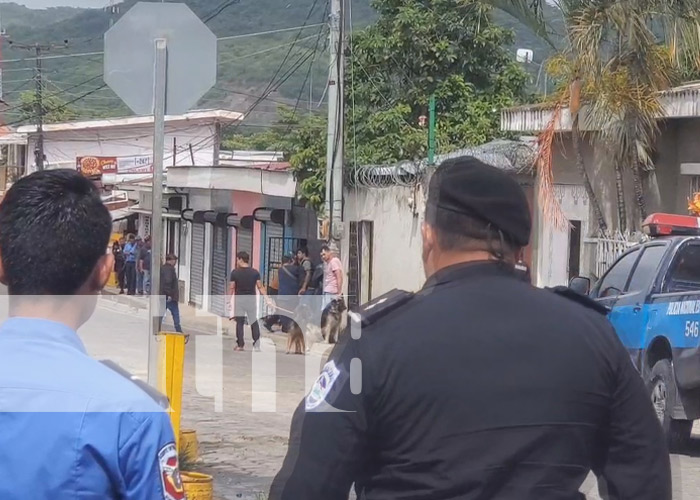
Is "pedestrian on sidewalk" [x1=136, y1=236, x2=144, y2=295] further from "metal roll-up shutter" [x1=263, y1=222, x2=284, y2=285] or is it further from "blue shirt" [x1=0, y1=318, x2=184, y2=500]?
"blue shirt" [x1=0, y1=318, x2=184, y2=500]

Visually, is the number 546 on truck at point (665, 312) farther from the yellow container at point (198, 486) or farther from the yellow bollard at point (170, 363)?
the yellow container at point (198, 486)

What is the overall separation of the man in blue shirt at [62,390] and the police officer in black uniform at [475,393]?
1.59 feet

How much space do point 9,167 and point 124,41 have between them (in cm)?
4888

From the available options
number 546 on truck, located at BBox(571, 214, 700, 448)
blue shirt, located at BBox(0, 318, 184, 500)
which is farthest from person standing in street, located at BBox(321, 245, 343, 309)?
blue shirt, located at BBox(0, 318, 184, 500)

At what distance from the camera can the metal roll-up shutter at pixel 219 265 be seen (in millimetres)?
30797

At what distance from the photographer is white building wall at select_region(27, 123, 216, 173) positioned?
45.8 meters

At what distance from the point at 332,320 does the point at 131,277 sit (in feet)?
52.2

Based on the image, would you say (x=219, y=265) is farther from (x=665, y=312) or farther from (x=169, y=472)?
(x=169, y=472)

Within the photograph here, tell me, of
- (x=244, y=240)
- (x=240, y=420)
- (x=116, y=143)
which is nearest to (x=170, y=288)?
(x=244, y=240)

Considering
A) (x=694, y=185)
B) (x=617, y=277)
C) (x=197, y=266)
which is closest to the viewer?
(x=617, y=277)

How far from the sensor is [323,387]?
2402mm

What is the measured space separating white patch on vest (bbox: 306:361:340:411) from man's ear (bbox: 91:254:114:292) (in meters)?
0.54

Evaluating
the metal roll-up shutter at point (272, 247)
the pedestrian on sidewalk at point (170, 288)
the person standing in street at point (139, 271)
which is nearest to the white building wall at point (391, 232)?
the pedestrian on sidewalk at point (170, 288)

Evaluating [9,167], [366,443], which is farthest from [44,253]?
[9,167]
